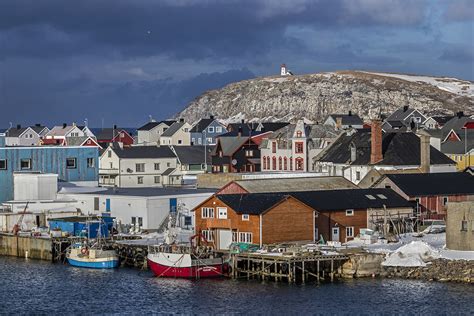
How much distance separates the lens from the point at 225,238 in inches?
2304

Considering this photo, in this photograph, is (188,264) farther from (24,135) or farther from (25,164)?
(24,135)

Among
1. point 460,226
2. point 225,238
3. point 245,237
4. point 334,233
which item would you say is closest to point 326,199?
point 334,233

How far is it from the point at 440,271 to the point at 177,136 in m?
85.6

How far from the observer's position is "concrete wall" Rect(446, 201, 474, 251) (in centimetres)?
5503

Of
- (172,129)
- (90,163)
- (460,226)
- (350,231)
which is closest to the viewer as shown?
(460,226)

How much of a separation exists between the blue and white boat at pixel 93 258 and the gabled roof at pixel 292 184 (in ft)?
31.2

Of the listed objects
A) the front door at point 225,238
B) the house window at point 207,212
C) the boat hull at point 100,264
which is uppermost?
the house window at point 207,212

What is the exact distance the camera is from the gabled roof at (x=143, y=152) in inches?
3858

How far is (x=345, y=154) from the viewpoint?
270ft

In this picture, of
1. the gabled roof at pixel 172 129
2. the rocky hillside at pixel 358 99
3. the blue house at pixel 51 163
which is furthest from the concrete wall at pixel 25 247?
the rocky hillside at pixel 358 99

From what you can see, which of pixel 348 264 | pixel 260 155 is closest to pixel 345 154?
pixel 260 155

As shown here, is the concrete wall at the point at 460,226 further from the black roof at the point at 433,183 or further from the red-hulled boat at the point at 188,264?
the red-hulled boat at the point at 188,264

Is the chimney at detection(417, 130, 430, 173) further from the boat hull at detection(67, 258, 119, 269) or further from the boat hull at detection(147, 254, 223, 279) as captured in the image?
the boat hull at detection(67, 258, 119, 269)

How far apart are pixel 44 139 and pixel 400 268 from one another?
80819 millimetres
